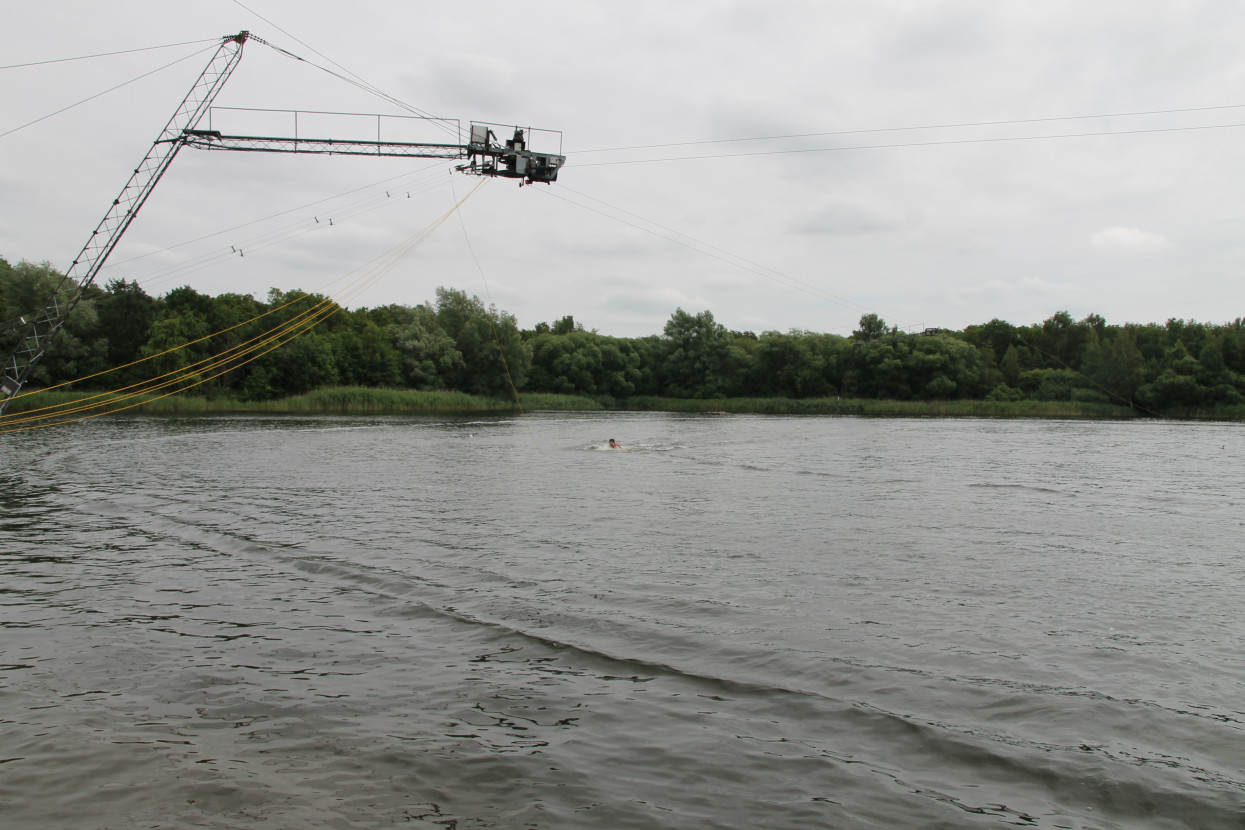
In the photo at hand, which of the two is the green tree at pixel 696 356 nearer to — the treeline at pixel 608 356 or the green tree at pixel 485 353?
the treeline at pixel 608 356

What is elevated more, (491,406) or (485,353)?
(485,353)

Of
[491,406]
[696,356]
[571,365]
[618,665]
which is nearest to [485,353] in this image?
[491,406]

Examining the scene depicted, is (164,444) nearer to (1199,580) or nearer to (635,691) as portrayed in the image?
(635,691)

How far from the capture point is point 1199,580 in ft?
45.2

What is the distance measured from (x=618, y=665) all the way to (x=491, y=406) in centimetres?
8644

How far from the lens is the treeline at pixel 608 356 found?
81.8 meters

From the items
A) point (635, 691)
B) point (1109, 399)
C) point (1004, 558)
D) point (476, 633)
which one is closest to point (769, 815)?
point (635, 691)

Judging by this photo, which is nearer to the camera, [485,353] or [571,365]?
[485,353]

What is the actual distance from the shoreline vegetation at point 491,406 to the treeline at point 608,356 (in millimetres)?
3713

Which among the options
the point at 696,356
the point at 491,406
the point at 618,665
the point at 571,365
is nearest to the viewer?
the point at 618,665

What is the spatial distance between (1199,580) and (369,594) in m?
14.1

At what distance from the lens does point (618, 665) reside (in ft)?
30.6

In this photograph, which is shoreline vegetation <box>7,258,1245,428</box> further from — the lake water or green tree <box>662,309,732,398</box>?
the lake water

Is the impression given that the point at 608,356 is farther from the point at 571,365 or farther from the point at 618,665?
the point at 618,665
